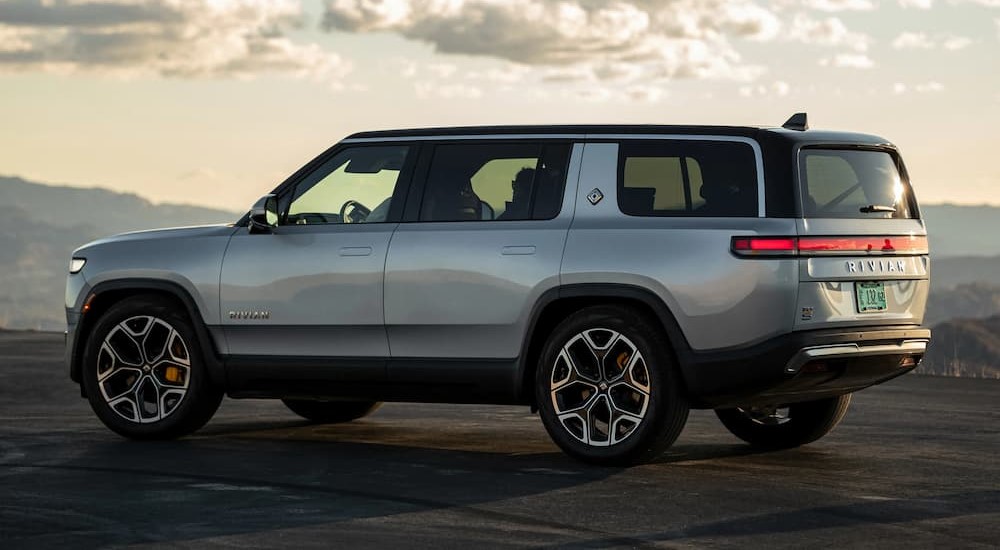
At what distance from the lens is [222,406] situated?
1343 cm

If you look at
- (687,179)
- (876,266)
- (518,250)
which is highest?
(687,179)

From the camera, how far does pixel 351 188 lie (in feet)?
32.9

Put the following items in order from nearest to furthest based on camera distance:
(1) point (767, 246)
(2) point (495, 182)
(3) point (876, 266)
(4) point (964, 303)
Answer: (1) point (767, 246), (3) point (876, 266), (2) point (495, 182), (4) point (964, 303)

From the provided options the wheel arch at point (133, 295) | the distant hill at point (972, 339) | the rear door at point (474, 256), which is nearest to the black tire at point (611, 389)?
the rear door at point (474, 256)

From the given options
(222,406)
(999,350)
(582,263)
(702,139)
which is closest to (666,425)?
(582,263)

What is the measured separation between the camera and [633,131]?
9297 millimetres

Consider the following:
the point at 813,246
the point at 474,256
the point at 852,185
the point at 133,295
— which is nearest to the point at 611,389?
the point at 474,256

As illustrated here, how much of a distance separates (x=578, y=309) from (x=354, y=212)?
1.61m

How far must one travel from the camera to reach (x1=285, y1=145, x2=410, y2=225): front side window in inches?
389

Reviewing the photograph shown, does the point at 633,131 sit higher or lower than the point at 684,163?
higher

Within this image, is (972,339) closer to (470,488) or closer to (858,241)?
(858,241)

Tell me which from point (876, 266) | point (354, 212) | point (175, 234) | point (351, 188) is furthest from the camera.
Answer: point (175, 234)

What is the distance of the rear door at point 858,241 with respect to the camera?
8.70 m

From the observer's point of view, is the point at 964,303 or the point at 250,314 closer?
the point at 250,314
